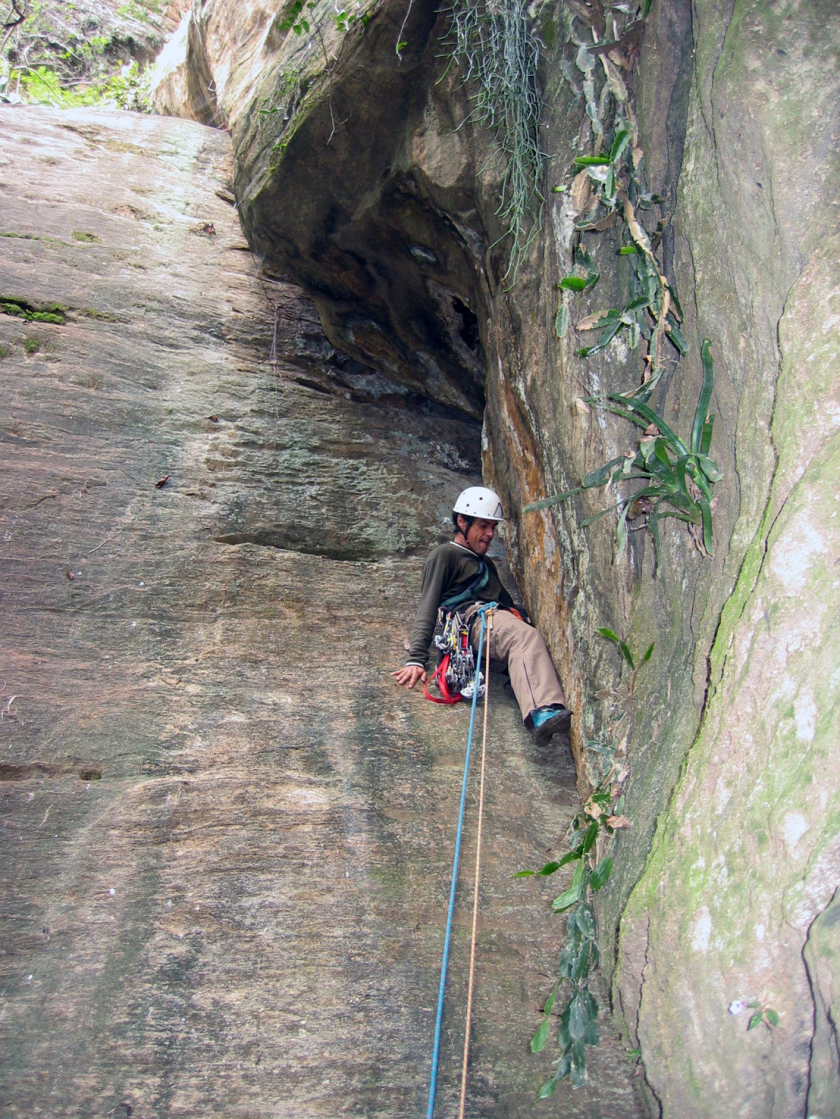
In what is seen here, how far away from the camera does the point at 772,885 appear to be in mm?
2184

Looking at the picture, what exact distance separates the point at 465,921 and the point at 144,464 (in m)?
3.19

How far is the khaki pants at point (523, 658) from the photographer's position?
12.4 ft

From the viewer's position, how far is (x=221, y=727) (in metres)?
3.49

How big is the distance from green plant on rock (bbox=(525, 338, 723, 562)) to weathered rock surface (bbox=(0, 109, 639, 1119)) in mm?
1305

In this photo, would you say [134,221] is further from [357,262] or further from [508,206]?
[508,206]

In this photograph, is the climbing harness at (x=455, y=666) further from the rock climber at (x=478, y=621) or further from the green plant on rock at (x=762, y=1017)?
the green plant on rock at (x=762, y=1017)

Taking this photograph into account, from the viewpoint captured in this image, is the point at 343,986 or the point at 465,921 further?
the point at 465,921

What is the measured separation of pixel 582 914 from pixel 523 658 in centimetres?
144

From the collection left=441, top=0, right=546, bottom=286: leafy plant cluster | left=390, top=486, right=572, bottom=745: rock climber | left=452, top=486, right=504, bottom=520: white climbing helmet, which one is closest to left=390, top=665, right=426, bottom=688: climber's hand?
left=390, top=486, right=572, bottom=745: rock climber

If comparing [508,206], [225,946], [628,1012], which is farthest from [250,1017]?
[508,206]

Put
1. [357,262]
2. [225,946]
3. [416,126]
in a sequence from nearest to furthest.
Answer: [225,946] → [416,126] → [357,262]

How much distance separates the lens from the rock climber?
12.3 feet

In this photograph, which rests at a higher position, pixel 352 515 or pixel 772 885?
pixel 772 885

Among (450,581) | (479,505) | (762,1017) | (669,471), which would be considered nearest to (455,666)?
(450,581)
